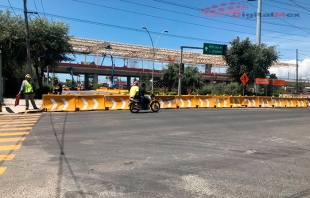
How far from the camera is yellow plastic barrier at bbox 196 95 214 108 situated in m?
20.8

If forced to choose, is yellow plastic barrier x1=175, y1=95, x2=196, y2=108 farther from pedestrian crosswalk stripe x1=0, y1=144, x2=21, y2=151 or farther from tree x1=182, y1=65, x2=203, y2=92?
tree x1=182, y1=65, x2=203, y2=92

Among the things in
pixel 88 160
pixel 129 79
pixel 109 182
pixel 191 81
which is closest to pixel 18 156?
pixel 88 160

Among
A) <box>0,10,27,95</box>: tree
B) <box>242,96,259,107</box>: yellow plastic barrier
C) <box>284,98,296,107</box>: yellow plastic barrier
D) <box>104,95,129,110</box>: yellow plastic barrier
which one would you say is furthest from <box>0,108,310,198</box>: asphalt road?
<box>284,98,296,107</box>: yellow plastic barrier

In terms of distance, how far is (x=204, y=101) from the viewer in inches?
837

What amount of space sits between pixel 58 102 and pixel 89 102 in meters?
1.76

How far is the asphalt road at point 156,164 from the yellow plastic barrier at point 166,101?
9.31m

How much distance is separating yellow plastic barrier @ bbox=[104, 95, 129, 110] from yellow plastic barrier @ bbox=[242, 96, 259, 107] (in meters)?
11.6

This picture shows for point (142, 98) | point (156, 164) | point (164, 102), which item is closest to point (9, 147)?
point (156, 164)

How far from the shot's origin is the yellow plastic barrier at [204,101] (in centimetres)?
2084

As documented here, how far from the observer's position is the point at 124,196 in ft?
13.4

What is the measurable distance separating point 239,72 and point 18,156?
38.2m

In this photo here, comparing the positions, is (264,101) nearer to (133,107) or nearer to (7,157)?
(133,107)

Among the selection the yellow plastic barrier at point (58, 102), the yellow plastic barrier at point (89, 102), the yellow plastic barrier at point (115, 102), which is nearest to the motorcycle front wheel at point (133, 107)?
the yellow plastic barrier at point (115, 102)

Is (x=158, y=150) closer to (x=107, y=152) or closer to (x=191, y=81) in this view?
(x=107, y=152)
